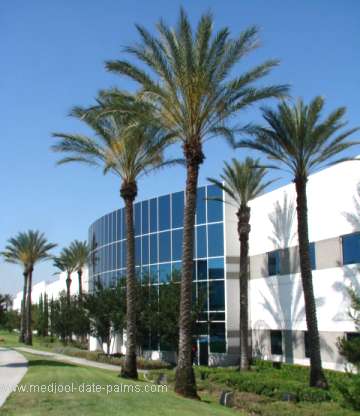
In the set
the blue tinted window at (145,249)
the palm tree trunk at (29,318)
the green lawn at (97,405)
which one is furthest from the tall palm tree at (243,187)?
the palm tree trunk at (29,318)

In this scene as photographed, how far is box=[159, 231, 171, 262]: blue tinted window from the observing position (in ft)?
137

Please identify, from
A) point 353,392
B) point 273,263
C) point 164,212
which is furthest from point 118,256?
point 353,392

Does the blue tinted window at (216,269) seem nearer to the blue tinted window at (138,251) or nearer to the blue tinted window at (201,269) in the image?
the blue tinted window at (201,269)

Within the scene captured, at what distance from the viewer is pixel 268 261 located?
3438 cm

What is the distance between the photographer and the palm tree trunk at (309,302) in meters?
22.2

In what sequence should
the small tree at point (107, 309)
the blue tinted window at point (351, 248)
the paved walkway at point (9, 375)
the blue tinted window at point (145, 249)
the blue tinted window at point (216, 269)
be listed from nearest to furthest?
the paved walkway at point (9, 375)
the blue tinted window at point (351, 248)
the blue tinted window at point (216, 269)
the small tree at point (107, 309)
the blue tinted window at point (145, 249)

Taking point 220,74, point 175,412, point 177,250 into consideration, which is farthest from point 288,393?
point 177,250

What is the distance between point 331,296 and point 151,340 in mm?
17582

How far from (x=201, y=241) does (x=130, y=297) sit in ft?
49.3

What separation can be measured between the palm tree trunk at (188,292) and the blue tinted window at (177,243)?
20.7 m

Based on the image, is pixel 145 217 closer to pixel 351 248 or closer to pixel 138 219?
pixel 138 219

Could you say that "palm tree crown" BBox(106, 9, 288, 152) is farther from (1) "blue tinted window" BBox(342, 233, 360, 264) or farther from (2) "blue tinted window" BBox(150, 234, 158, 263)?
(2) "blue tinted window" BBox(150, 234, 158, 263)

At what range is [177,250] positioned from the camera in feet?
134

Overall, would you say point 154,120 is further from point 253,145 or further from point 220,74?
point 253,145
